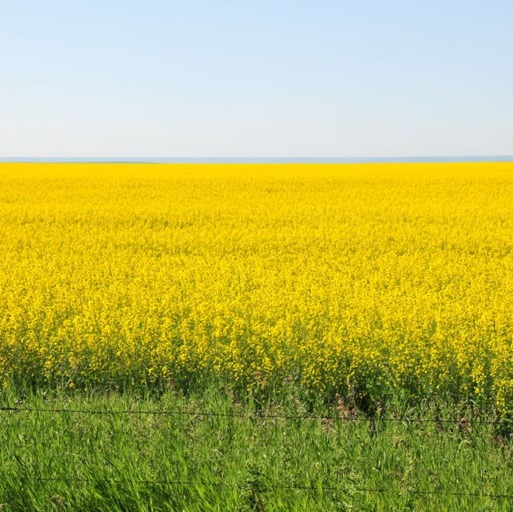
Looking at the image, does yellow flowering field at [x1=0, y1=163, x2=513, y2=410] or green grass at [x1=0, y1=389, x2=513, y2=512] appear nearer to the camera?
green grass at [x1=0, y1=389, x2=513, y2=512]

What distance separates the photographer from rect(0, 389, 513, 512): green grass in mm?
3814

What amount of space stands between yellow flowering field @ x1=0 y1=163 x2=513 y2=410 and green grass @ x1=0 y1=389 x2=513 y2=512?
48.4 inches

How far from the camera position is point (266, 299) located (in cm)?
833

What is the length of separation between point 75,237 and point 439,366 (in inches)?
406

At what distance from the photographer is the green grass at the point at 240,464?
3.81 meters

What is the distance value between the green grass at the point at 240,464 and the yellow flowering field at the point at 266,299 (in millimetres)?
1229

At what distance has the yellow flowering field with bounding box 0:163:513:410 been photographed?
671 cm

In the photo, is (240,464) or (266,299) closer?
(240,464)

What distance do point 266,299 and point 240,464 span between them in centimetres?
416

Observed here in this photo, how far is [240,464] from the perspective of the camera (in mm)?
4230

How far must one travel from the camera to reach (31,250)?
539 inches

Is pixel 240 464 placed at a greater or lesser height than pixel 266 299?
lesser

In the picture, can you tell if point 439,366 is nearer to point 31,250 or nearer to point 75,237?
point 31,250

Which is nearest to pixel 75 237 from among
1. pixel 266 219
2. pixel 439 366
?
pixel 266 219
